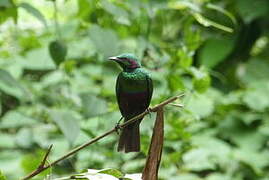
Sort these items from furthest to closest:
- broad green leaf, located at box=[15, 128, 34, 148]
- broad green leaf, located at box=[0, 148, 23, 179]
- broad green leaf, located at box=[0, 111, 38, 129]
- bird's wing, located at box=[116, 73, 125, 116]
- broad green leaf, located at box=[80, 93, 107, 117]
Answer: broad green leaf, located at box=[0, 148, 23, 179] → broad green leaf, located at box=[0, 111, 38, 129] → broad green leaf, located at box=[15, 128, 34, 148] → broad green leaf, located at box=[80, 93, 107, 117] → bird's wing, located at box=[116, 73, 125, 116]

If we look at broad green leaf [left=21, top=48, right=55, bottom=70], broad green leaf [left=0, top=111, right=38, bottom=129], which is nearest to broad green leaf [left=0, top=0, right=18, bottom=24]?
broad green leaf [left=0, top=111, right=38, bottom=129]

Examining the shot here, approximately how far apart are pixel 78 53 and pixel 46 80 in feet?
1.42

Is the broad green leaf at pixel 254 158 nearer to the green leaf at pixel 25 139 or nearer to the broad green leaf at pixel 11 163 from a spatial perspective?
the broad green leaf at pixel 11 163

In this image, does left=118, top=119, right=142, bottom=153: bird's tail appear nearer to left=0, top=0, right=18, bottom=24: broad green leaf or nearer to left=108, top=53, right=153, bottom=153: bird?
left=108, top=53, right=153, bottom=153: bird

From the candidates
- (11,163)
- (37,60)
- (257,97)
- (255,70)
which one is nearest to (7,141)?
(11,163)

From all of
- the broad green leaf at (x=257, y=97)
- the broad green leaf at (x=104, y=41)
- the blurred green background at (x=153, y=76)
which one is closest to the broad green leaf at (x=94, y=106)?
the blurred green background at (x=153, y=76)

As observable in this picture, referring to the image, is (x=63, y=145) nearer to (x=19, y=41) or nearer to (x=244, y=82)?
(x=19, y=41)

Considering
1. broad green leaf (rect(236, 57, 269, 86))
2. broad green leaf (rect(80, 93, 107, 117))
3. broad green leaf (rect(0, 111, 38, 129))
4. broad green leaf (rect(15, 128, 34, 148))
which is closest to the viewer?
broad green leaf (rect(80, 93, 107, 117))

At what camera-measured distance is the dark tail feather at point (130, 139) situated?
2.52ft

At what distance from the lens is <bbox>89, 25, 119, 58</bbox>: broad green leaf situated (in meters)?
1.74

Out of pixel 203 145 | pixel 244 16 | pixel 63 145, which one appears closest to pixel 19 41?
pixel 63 145

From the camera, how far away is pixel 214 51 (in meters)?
4.54

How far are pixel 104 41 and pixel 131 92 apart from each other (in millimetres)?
1043

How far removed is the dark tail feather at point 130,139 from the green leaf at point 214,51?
3.68 metres
